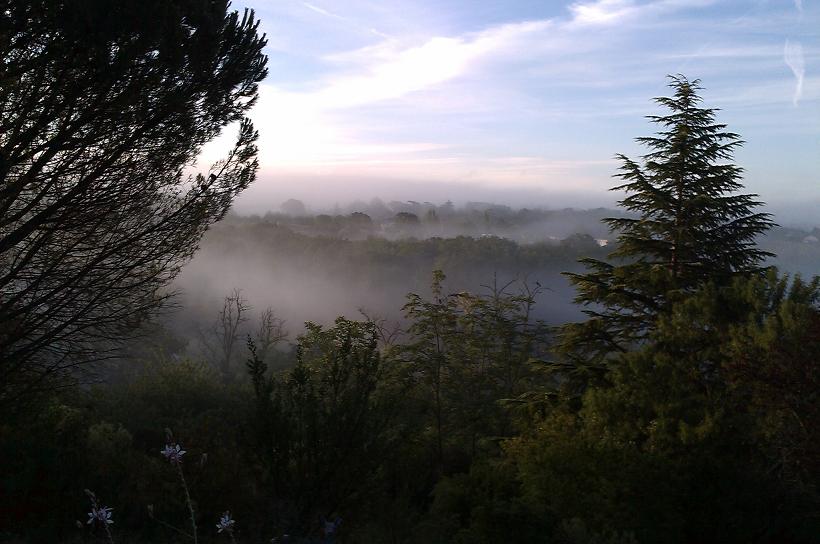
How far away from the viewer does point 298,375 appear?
727 centimetres

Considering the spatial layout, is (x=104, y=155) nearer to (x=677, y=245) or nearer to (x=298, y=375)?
(x=298, y=375)

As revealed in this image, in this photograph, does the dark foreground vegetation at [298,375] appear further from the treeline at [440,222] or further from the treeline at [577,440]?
the treeline at [440,222]

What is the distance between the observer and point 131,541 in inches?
306

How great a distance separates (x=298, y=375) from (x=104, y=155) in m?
3.81

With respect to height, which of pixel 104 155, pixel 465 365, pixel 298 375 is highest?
pixel 104 155

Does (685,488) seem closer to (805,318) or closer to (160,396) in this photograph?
(805,318)

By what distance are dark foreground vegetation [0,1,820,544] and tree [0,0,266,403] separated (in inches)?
1.2

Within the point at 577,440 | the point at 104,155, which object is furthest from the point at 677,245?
the point at 104,155

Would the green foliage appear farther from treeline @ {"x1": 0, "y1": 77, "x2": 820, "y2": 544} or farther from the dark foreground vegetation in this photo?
the dark foreground vegetation

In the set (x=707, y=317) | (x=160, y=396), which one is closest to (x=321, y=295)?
(x=160, y=396)

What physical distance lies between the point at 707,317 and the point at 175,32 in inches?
467

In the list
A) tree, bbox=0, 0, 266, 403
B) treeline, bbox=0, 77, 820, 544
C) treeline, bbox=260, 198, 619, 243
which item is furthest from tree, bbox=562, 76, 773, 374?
treeline, bbox=260, 198, 619, 243

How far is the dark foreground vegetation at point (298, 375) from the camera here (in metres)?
6.82

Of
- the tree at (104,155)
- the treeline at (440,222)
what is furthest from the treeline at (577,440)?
the treeline at (440,222)
